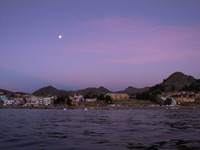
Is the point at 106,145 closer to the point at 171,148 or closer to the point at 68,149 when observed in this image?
the point at 68,149

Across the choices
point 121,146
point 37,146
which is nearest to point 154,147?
point 121,146

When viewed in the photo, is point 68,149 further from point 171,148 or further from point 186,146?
point 186,146

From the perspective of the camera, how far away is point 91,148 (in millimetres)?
17766

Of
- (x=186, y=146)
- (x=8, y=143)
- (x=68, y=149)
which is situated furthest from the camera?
(x=8, y=143)

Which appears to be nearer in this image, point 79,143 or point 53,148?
point 53,148

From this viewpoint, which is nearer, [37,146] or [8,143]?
[37,146]

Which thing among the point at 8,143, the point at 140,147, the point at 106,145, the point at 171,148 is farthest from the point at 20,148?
the point at 171,148

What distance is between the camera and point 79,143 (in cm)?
1992

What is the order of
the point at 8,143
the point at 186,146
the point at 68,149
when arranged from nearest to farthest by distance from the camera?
the point at 68,149, the point at 186,146, the point at 8,143

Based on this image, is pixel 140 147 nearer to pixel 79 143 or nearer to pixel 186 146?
pixel 186 146

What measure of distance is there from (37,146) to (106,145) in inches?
188

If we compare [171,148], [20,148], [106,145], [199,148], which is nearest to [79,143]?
[106,145]

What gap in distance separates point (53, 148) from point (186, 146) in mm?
9066

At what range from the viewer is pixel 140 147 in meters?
18.1
